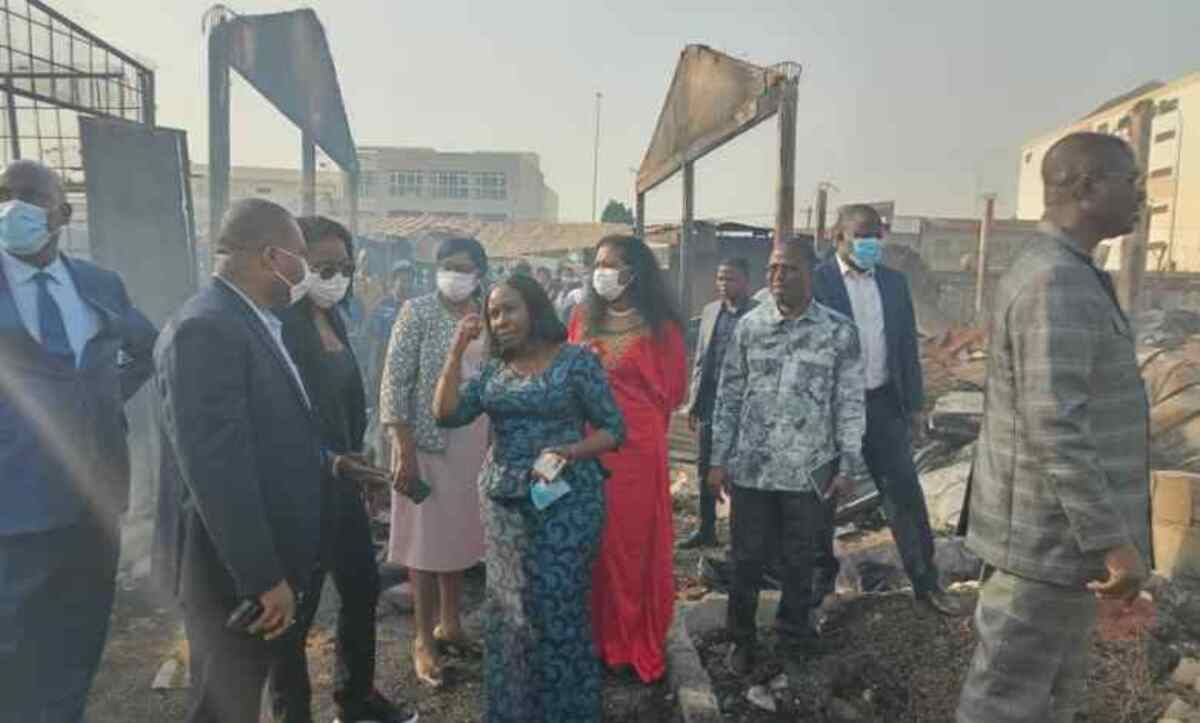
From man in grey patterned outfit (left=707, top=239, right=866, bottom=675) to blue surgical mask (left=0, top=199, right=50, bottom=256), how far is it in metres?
2.80

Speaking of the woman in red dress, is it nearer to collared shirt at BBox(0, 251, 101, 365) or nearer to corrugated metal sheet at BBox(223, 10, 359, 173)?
collared shirt at BBox(0, 251, 101, 365)

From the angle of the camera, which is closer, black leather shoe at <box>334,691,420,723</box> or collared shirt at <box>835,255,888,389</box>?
black leather shoe at <box>334,691,420,723</box>

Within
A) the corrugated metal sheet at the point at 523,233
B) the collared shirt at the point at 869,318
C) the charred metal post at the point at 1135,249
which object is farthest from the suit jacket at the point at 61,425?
the corrugated metal sheet at the point at 523,233

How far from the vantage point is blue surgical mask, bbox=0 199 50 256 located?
2.95 m

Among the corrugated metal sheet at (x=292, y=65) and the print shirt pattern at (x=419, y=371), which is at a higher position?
the corrugated metal sheet at (x=292, y=65)

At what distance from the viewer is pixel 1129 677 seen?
11.3 ft

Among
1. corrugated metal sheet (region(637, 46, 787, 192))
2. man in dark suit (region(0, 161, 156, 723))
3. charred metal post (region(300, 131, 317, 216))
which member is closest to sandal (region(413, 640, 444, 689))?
man in dark suit (region(0, 161, 156, 723))

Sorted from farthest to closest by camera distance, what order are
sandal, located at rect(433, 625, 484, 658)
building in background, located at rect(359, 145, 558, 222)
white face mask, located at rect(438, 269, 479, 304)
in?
building in background, located at rect(359, 145, 558, 222) → sandal, located at rect(433, 625, 484, 658) → white face mask, located at rect(438, 269, 479, 304)

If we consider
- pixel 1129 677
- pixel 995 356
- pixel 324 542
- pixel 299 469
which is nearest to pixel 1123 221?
pixel 995 356

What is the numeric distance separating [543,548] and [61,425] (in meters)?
1.72

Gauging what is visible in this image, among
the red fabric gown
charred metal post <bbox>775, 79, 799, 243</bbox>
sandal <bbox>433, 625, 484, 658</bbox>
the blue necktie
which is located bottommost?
sandal <bbox>433, 625, 484, 658</bbox>

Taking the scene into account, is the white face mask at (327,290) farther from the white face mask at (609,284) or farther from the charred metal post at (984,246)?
the charred metal post at (984,246)

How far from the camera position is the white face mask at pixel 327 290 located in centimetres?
330

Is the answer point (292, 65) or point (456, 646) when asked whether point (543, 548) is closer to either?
point (456, 646)
